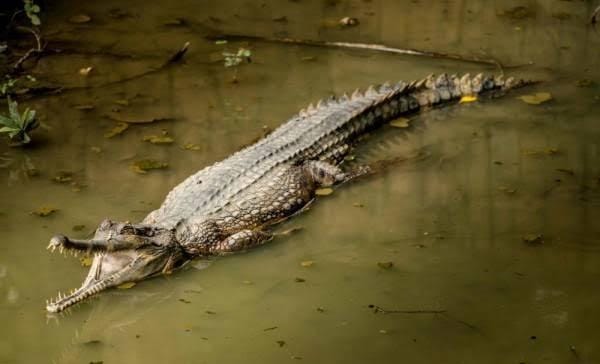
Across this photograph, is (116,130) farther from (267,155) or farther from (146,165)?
(267,155)

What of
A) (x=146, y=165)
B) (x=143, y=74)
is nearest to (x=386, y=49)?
(x=143, y=74)

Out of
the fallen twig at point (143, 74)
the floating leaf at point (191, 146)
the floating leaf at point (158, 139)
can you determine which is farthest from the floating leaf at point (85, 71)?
the floating leaf at point (191, 146)

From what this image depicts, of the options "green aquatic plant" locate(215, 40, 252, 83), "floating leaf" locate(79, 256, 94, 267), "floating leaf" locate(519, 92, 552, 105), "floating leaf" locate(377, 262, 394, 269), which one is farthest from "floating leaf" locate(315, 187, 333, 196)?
"green aquatic plant" locate(215, 40, 252, 83)

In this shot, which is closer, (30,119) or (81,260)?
(81,260)

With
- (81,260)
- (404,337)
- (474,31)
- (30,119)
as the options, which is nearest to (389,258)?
(404,337)

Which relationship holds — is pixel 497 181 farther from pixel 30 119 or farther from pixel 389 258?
pixel 30 119

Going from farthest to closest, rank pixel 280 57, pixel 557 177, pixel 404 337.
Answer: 1. pixel 280 57
2. pixel 557 177
3. pixel 404 337

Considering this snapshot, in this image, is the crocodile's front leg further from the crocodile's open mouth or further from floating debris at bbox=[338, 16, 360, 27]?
floating debris at bbox=[338, 16, 360, 27]
